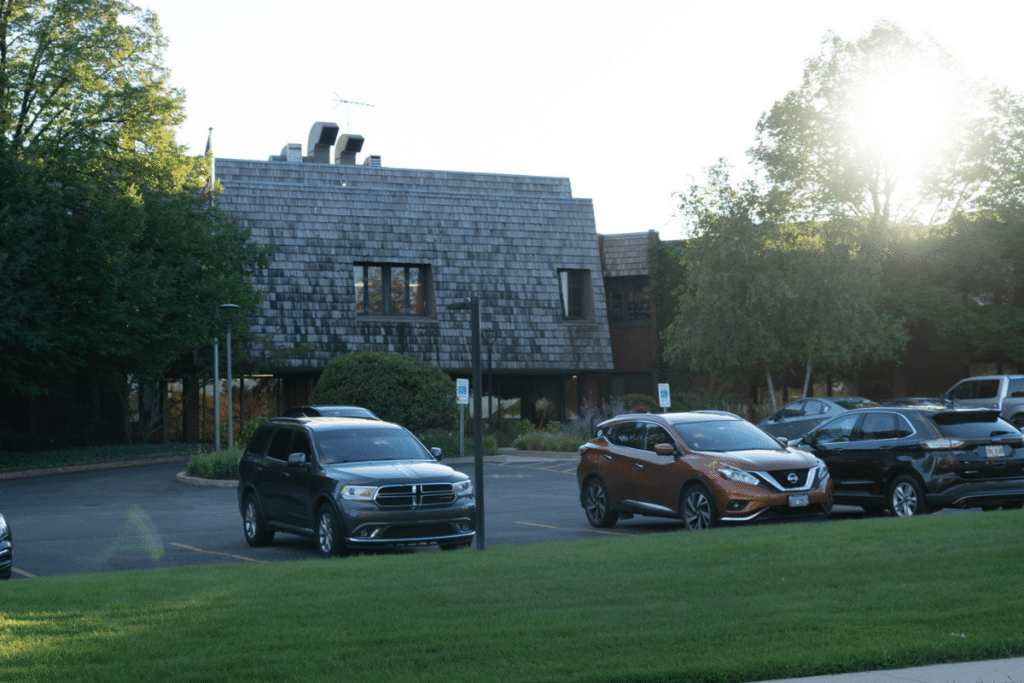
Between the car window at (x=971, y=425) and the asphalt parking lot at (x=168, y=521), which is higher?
the car window at (x=971, y=425)

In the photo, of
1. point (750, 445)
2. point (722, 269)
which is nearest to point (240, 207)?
point (722, 269)

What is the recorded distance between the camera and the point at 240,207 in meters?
36.5

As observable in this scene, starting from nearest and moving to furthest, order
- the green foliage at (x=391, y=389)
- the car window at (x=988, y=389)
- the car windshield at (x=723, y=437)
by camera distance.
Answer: the car windshield at (x=723, y=437), the car window at (x=988, y=389), the green foliage at (x=391, y=389)

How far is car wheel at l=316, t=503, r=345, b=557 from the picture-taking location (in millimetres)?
12812

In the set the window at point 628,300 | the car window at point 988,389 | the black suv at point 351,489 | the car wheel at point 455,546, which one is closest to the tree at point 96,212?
the window at point 628,300

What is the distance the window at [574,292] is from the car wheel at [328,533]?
1087 inches

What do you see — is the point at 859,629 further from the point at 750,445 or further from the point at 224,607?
the point at 750,445

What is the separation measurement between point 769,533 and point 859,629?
5008 mm

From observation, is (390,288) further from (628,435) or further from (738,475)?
(738,475)

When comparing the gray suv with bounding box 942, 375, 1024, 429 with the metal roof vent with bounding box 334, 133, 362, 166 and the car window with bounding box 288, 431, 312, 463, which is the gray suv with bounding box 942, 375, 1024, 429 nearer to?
the car window with bounding box 288, 431, 312, 463

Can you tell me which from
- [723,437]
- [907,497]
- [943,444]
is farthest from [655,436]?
[943,444]

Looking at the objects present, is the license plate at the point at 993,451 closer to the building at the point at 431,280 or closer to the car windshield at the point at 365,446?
the car windshield at the point at 365,446

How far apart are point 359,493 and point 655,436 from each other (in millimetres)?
4780

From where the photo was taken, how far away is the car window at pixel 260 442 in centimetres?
1545
